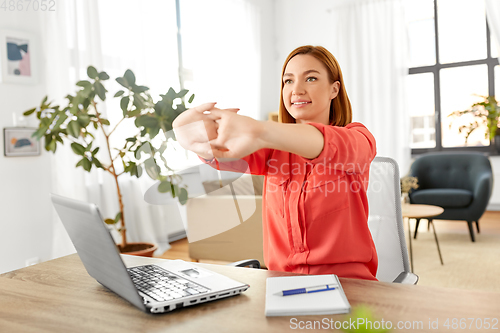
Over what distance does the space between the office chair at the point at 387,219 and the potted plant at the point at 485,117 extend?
14.5 feet

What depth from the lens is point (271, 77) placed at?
665cm

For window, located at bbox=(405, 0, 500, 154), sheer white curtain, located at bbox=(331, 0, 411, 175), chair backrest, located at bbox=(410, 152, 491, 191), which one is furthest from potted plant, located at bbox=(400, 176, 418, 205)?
window, located at bbox=(405, 0, 500, 154)

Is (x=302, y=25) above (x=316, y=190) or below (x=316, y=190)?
above

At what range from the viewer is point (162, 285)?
852 millimetres

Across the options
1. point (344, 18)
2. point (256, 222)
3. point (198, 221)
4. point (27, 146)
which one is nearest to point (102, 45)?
point (27, 146)

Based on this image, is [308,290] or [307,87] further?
[307,87]

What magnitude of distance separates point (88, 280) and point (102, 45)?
9.94ft

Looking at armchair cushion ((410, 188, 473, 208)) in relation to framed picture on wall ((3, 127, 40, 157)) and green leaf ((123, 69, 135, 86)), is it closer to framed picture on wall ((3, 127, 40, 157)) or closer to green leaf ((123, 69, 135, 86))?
green leaf ((123, 69, 135, 86))

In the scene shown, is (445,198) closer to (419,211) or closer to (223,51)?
(419,211)

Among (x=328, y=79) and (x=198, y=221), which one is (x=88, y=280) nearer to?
(x=198, y=221)

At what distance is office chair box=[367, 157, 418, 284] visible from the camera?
1293 mm

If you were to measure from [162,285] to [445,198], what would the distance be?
388cm

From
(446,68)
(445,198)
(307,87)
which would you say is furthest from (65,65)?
(446,68)

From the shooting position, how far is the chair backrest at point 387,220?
1.29 meters
